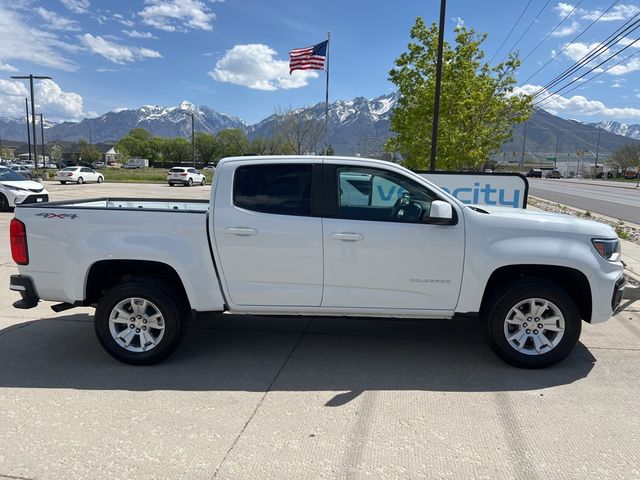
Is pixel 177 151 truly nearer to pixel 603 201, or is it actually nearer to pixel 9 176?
pixel 603 201

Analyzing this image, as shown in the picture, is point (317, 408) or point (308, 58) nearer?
point (317, 408)

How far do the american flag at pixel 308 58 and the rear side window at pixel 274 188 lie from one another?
70.6 feet

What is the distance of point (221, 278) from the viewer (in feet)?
13.8

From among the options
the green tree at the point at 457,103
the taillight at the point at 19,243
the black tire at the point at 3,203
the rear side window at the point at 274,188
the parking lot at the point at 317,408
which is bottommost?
the parking lot at the point at 317,408

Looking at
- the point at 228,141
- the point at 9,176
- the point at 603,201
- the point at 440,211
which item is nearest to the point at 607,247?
the point at 440,211

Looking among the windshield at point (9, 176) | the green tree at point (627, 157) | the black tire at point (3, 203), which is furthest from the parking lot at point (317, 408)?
the green tree at point (627, 157)

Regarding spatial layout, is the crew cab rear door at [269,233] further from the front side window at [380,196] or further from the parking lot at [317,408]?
the parking lot at [317,408]

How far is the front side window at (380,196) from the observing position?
420cm

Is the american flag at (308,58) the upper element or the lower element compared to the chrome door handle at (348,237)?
upper

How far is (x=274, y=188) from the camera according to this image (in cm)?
427

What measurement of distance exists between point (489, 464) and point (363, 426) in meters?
0.84

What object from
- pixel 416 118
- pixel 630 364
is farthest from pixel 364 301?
pixel 416 118

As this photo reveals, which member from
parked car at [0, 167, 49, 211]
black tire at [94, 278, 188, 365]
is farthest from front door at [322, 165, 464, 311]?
parked car at [0, 167, 49, 211]

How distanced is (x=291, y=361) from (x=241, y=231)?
1.31m
